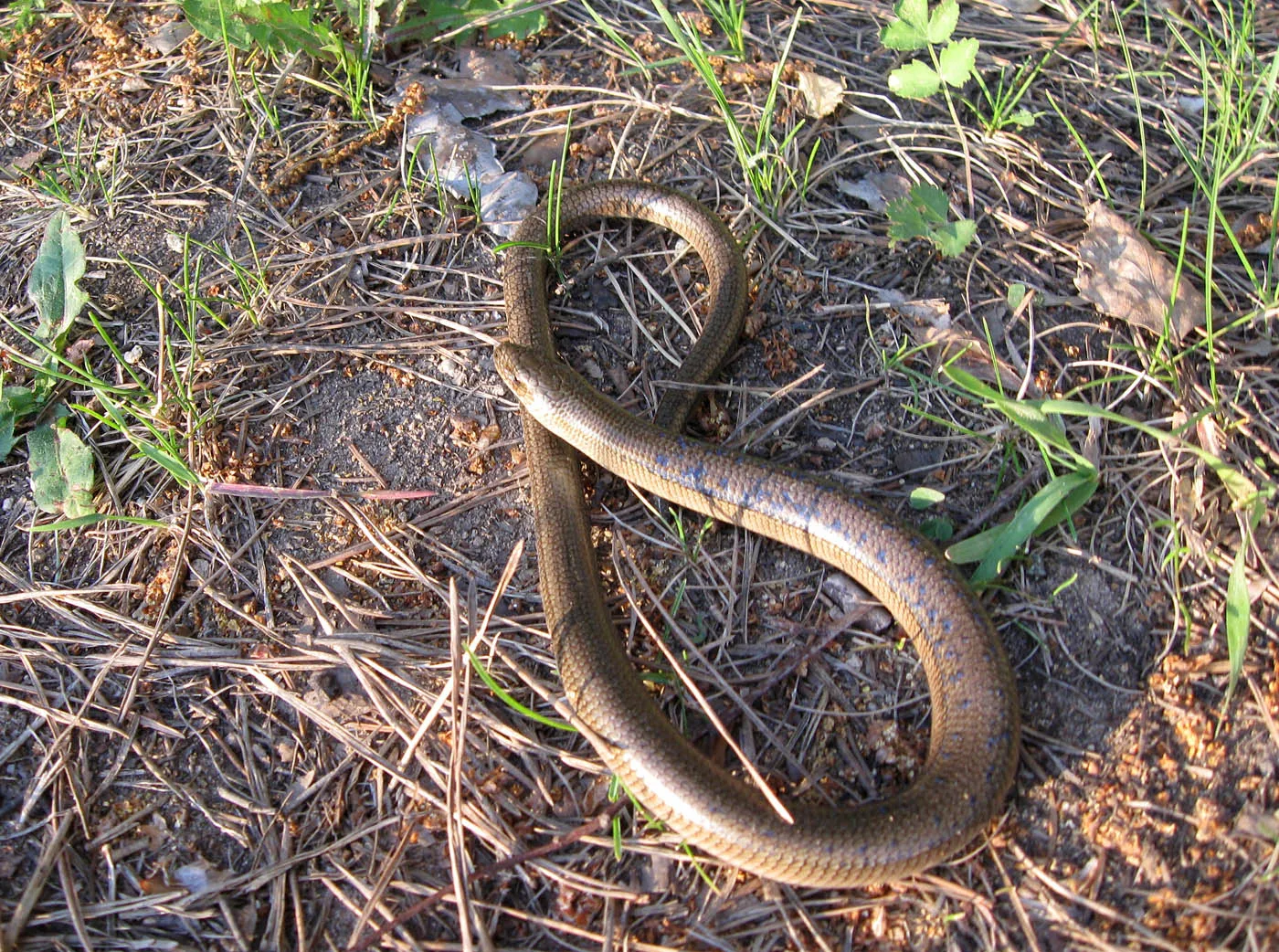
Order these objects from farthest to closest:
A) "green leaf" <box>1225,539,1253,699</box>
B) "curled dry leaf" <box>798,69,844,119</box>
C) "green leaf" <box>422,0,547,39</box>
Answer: "green leaf" <box>422,0,547,39</box>, "curled dry leaf" <box>798,69,844,119</box>, "green leaf" <box>1225,539,1253,699</box>

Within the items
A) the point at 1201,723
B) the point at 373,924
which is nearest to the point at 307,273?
the point at 373,924

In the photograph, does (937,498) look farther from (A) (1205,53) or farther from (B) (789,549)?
(A) (1205,53)

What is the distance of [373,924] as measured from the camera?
2816 mm

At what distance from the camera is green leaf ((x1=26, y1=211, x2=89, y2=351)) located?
12.7 ft

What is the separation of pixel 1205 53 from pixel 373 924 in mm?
5252

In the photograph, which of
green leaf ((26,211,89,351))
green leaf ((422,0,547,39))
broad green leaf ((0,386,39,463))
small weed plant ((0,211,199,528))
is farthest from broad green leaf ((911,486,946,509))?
broad green leaf ((0,386,39,463))

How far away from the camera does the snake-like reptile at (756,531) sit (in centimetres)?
278

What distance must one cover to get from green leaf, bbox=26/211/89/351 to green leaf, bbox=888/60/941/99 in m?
3.63

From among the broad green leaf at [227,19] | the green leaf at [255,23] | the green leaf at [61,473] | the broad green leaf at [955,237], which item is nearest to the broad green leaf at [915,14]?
the broad green leaf at [955,237]

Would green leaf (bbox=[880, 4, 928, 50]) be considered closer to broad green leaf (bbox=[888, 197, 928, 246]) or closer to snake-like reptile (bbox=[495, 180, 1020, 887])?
broad green leaf (bbox=[888, 197, 928, 246])

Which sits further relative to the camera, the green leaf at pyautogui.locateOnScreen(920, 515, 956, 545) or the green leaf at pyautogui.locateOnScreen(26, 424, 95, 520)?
the green leaf at pyautogui.locateOnScreen(26, 424, 95, 520)

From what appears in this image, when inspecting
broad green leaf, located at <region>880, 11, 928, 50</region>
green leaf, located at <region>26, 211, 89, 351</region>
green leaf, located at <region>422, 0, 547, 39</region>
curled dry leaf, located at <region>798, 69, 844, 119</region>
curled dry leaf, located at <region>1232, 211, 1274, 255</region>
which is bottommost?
green leaf, located at <region>26, 211, 89, 351</region>

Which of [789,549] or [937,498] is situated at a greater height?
[937,498]

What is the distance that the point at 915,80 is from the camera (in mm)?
3893
